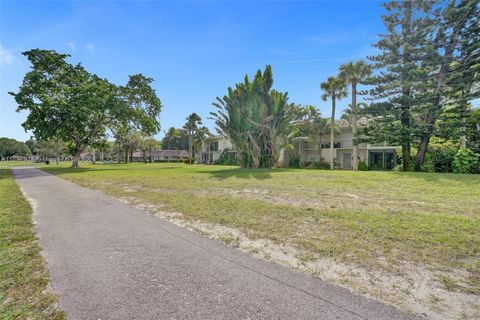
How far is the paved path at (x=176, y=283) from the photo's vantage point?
8.14 ft

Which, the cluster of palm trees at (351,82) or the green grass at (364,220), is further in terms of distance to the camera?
the cluster of palm trees at (351,82)

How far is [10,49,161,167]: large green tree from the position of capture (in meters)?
25.1

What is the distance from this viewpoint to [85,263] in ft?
11.9

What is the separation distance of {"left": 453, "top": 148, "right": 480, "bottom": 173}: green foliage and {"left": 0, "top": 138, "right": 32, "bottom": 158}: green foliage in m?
133

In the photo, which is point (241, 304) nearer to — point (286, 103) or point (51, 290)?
point (51, 290)

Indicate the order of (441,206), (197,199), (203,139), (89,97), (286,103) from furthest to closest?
(203,139) → (89,97) → (286,103) → (197,199) → (441,206)

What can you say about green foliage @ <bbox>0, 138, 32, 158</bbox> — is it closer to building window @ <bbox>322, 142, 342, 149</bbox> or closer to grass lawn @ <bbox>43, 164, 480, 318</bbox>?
building window @ <bbox>322, 142, 342, 149</bbox>

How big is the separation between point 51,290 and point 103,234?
7.10ft

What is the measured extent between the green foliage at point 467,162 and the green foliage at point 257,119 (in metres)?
14.2

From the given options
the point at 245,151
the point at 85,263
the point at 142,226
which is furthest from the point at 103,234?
the point at 245,151

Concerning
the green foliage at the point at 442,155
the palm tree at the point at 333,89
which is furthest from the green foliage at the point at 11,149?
the green foliage at the point at 442,155

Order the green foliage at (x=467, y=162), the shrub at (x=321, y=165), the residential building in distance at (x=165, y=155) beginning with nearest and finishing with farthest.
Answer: the green foliage at (x=467, y=162) → the shrub at (x=321, y=165) → the residential building in distance at (x=165, y=155)

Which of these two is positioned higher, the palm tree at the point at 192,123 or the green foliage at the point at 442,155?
the palm tree at the point at 192,123

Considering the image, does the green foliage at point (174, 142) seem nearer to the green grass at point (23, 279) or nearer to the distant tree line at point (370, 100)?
the distant tree line at point (370, 100)
